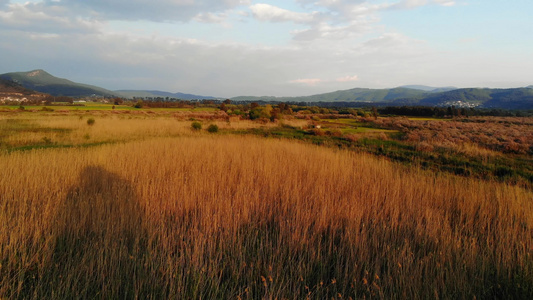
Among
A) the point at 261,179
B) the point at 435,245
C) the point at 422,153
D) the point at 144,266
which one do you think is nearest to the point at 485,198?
the point at 435,245

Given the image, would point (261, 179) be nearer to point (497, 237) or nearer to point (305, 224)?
point (305, 224)

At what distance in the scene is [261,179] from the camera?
5.80 meters

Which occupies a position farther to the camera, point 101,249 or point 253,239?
point 253,239

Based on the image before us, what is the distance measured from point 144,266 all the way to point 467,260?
3.81 m

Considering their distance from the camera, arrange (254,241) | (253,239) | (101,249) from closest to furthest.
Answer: (101,249), (254,241), (253,239)

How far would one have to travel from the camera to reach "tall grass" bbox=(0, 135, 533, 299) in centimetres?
239

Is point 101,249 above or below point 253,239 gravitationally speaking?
above

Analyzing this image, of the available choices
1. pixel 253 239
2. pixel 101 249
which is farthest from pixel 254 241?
pixel 101 249

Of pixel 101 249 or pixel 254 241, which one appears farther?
pixel 254 241

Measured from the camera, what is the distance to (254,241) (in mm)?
3070

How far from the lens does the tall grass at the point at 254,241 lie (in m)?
2.39

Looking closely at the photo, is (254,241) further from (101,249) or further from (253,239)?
(101,249)

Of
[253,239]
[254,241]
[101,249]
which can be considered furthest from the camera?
[253,239]

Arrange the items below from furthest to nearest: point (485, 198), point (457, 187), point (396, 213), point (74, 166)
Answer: point (74, 166) < point (457, 187) < point (485, 198) < point (396, 213)
